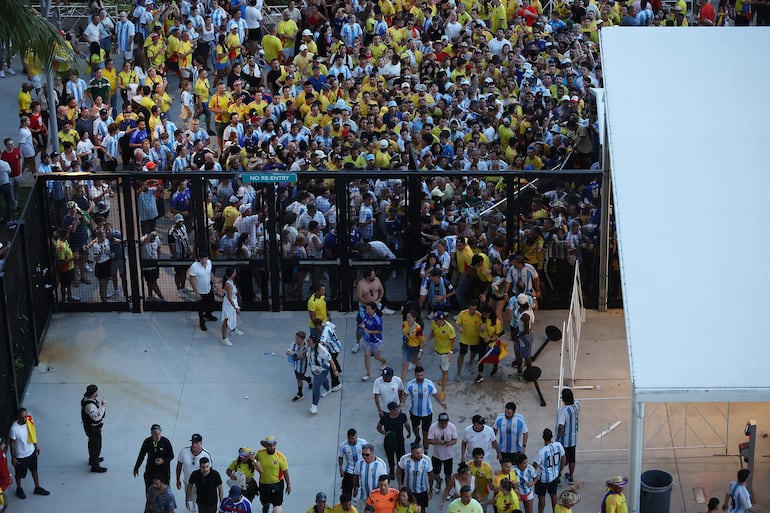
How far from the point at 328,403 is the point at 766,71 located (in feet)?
26.7

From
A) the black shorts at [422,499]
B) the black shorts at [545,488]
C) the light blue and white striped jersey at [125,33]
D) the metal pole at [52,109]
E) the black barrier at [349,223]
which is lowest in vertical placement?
the black shorts at [422,499]

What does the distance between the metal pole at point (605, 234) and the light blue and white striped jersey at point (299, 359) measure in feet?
18.7

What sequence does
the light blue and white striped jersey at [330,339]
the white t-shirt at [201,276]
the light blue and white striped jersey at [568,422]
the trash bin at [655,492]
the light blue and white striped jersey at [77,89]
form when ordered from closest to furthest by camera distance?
the trash bin at [655,492] → the light blue and white striped jersey at [568,422] → the light blue and white striped jersey at [330,339] → the white t-shirt at [201,276] → the light blue and white striped jersey at [77,89]

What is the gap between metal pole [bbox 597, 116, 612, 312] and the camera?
23.0 meters

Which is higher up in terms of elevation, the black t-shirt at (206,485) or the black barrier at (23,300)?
the black barrier at (23,300)

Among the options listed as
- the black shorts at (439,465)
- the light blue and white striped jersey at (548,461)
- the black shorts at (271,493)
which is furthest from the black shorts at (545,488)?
the black shorts at (271,493)

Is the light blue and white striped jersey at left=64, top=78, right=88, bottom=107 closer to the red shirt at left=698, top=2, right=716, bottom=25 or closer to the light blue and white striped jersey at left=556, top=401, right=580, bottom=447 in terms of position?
the light blue and white striped jersey at left=556, top=401, right=580, bottom=447

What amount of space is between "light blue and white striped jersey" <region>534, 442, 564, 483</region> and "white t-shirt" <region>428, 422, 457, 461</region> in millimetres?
1232

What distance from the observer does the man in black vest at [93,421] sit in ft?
62.4

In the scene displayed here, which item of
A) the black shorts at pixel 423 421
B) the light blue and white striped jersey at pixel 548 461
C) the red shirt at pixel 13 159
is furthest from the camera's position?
the red shirt at pixel 13 159

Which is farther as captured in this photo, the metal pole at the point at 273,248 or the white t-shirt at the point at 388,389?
the metal pole at the point at 273,248

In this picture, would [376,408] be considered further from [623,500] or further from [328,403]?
[623,500]

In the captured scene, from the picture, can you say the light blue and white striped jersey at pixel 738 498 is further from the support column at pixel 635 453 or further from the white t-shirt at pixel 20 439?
the white t-shirt at pixel 20 439

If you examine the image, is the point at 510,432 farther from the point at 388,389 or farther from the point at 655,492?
the point at 655,492
